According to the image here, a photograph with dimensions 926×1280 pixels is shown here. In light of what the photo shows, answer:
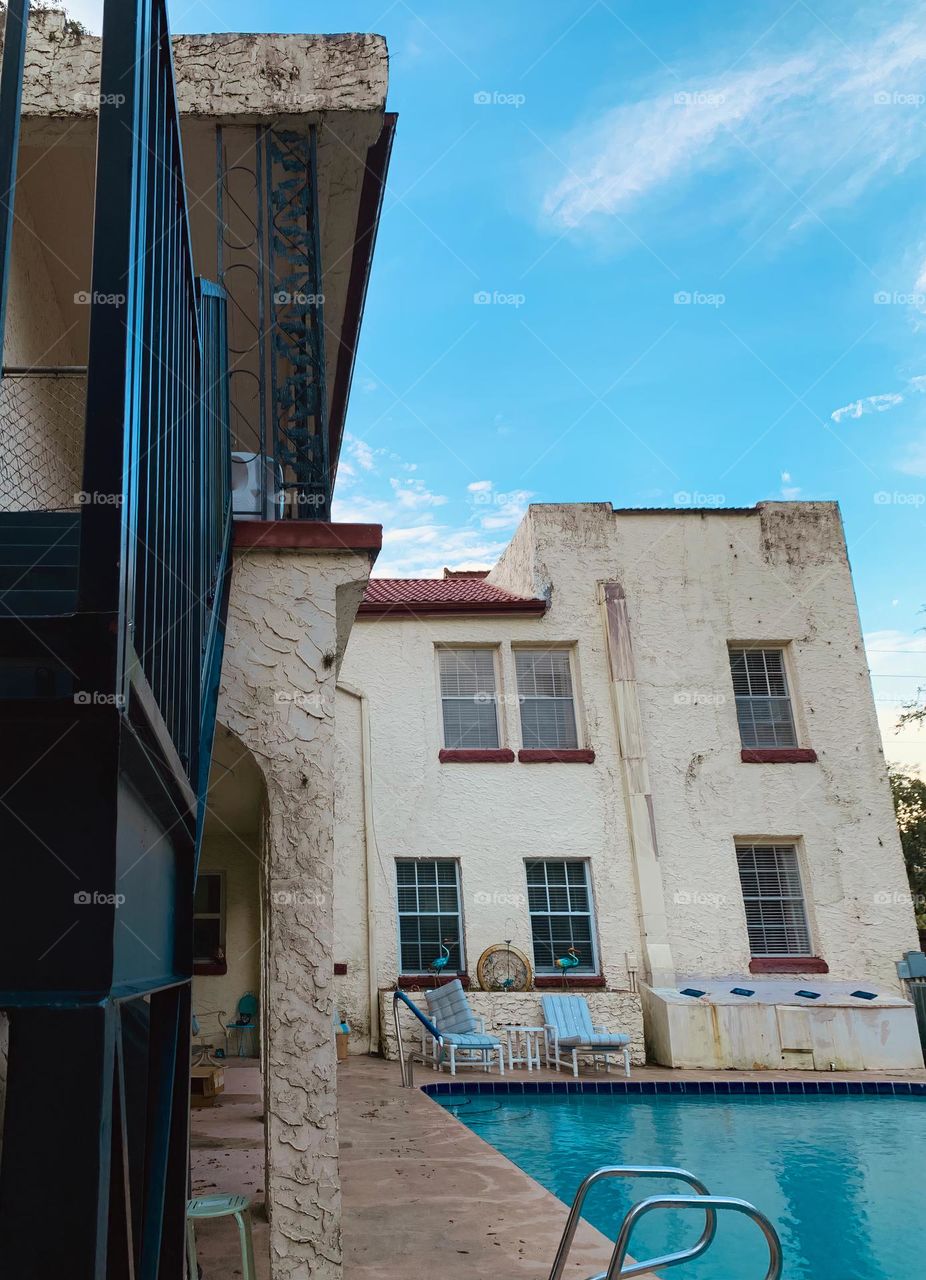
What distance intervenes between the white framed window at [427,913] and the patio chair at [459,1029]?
62cm

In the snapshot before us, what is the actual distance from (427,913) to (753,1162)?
6.22 meters

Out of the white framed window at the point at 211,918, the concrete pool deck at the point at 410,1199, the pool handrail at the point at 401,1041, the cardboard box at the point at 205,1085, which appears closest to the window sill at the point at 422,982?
the pool handrail at the point at 401,1041

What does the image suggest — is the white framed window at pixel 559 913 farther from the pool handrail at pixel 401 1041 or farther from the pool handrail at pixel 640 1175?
the pool handrail at pixel 640 1175

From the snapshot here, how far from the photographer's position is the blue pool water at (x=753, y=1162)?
4.73m

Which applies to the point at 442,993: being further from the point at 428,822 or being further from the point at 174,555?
the point at 174,555

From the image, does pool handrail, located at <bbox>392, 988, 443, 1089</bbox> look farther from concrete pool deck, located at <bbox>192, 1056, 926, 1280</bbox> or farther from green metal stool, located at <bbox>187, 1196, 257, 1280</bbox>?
green metal stool, located at <bbox>187, 1196, 257, 1280</bbox>

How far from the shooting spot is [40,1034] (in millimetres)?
991

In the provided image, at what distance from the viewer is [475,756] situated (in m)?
12.7

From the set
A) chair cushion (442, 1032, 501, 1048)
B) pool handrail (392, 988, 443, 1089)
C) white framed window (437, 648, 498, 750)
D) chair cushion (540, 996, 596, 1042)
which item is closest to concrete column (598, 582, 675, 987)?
chair cushion (540, 996, 596, 1042)

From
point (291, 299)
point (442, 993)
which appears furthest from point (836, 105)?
point (442, 993)

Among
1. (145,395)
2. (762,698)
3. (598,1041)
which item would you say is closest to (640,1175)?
(145,395)

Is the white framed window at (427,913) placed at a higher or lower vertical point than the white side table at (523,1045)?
higher

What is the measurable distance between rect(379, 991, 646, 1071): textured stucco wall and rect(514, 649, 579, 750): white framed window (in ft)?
11.0

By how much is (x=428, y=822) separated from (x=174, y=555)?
36.0ft
